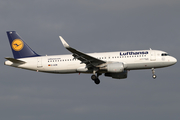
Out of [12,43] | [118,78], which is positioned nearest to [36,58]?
[12,43]

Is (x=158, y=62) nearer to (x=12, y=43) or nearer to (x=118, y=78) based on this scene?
(x=118, y=78)

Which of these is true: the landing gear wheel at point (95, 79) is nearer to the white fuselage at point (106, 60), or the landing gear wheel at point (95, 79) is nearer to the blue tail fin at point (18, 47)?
the white fuselage at point (106, 60)

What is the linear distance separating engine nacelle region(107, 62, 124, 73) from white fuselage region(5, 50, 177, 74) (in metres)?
1.10

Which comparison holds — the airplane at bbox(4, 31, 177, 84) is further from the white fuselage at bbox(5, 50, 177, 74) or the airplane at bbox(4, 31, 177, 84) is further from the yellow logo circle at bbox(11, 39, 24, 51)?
the yellow logo circle at bbox(11, 39, 24, 51)

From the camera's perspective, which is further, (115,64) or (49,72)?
(49,72)

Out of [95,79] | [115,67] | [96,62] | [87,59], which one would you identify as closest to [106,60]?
[96,62]

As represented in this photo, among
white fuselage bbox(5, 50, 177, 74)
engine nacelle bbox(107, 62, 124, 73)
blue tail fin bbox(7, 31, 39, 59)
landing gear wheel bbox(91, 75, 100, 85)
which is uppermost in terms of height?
blue tail fin bbox(7, 31, 39, 59)

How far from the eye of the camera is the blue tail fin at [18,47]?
4981 centimetres

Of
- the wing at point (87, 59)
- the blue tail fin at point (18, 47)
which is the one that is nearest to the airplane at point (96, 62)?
the wing at point (87, 59)

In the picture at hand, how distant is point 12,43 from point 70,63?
10700 mm

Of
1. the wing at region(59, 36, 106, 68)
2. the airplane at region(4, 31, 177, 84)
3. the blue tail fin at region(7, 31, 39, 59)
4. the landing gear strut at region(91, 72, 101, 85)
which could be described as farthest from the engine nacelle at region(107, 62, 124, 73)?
the blue tail fin at region(7, 31, 39, 59)

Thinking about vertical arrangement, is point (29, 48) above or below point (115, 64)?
above

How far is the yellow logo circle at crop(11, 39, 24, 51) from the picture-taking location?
50.3 metres

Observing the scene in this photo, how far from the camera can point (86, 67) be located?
46.5 m
